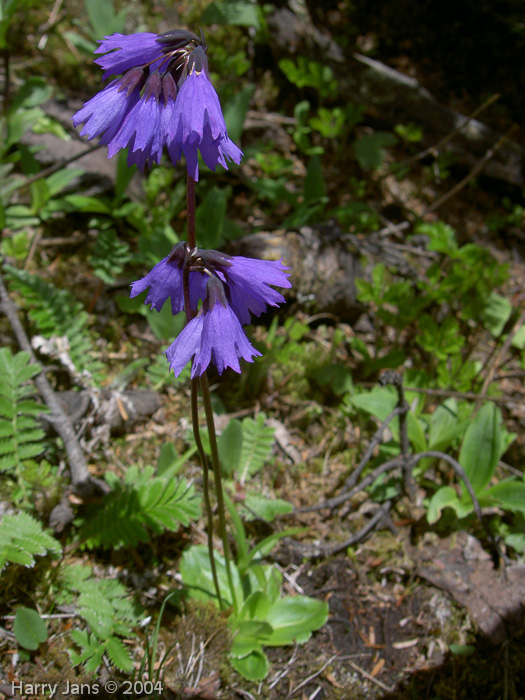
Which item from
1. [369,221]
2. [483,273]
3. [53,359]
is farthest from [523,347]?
[53,359]

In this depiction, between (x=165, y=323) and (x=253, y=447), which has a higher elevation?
(x=165, y=323)

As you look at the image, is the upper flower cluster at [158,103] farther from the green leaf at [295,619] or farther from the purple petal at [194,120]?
the green leaf at [295,619]

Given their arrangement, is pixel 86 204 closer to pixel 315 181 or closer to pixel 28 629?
pixel 315 181

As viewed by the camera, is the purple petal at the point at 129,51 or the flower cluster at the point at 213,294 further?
the flower cluster at the point at 213,294

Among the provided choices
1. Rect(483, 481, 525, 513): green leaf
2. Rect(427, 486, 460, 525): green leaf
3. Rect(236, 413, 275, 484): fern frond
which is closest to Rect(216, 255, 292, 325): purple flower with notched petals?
Rect(236, 413, 275, 484): fern frond

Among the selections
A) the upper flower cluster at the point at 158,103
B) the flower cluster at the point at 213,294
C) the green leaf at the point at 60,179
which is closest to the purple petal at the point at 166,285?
the flower cluster at the point at 213,294

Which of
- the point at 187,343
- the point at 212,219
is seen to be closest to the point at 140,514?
the point at 187,343

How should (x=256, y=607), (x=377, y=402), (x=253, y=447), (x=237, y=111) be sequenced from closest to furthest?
1. (x=256, y=607)
2. (x=253, y=447)
3. (x=377, y=402)
4. (x=237, y=111)

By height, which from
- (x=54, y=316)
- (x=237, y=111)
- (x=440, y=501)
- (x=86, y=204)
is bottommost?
(x=440, y=501)
